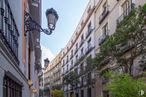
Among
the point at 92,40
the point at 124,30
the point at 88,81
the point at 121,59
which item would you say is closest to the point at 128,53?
the point at 121,59

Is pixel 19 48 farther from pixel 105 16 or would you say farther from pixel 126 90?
pixel 105 16

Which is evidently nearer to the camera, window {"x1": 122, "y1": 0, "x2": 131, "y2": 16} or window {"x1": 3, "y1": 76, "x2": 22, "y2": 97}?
window {"x1": 3, "y1": 76, "x2": 22, "y2": 97}

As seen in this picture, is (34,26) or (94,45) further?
(94,45)

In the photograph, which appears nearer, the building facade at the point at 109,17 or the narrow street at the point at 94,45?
the narrow street at the point at 94,45

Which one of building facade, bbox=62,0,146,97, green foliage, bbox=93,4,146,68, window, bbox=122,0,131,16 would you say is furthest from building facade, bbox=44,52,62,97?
green foliage, bbox=93,4,146,68

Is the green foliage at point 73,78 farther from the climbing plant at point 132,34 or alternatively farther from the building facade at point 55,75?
the climbing plant at point 132,34

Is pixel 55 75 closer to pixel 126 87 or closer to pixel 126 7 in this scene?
pixel 126 7

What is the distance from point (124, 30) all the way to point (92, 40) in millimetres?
24923

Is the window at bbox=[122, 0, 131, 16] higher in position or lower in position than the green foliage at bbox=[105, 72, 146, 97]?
higher

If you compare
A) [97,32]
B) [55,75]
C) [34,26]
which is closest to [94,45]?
[97,32]

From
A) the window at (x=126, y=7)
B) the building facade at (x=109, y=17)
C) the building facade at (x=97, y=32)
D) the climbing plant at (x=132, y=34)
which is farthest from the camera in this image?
the building facade at (x=97, y=32)

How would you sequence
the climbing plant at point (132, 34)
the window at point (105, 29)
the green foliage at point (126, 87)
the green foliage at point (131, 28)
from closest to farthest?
the green foliage at point (126, 87), the green foliage at point (131, 28), the climbing plant at point (132, 34), the window at point (105, 29)

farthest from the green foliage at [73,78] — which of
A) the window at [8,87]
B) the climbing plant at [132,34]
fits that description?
the window at [8,87]

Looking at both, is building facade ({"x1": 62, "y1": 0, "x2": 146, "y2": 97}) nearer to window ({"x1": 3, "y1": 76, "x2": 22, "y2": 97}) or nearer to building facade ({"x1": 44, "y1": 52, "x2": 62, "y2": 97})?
window ({"x1": 3, "y1": 76, "x2": 22, "y2": 97})
